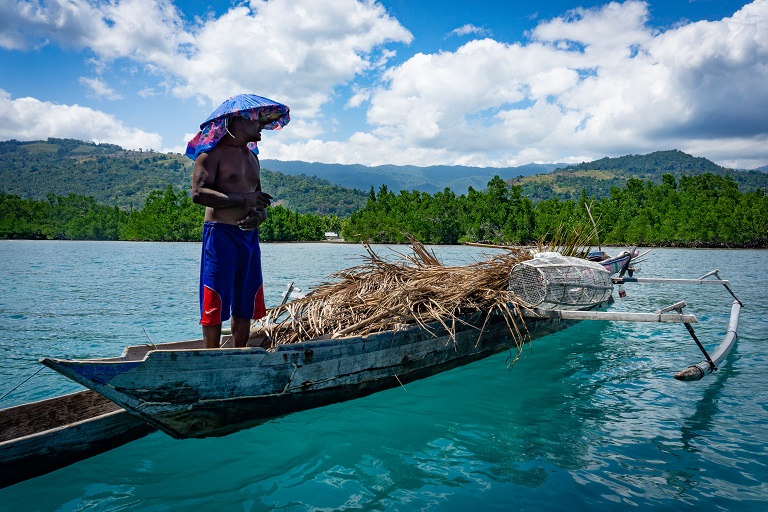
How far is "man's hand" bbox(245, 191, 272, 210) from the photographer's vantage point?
399 cm

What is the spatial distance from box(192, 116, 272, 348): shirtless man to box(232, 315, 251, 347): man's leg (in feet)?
0.16

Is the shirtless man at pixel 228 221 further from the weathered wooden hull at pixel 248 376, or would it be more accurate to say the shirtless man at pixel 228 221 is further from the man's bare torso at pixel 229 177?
the weathered wooden hull at pixel 248 376

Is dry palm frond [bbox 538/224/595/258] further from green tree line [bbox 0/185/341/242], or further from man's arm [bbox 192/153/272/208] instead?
green tree line [bbox 0/185/341/242]

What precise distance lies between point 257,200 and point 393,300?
2.15 metres

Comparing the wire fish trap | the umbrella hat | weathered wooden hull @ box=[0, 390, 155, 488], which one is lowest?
weathered wooden hull @ box=[0, 390, 155, 488]

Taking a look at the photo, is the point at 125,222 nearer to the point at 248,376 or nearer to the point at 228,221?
the point at 228,221

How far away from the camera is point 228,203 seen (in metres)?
3.89

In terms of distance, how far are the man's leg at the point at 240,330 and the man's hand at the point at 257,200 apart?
1.02 meters

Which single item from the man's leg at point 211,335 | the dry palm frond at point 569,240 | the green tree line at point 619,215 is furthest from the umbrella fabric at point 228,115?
the green tree line at point 619,215

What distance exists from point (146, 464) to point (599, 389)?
5260 millimetres

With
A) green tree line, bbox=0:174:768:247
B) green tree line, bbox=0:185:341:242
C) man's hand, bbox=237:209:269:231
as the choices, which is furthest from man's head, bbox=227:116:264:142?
green tree line, bbox=0:185:341:242

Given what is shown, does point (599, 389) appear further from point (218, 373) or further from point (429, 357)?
point (218, 373)

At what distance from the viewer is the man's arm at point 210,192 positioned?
381cm

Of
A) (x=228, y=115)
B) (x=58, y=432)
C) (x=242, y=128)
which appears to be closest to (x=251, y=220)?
(x=242, y=128)
